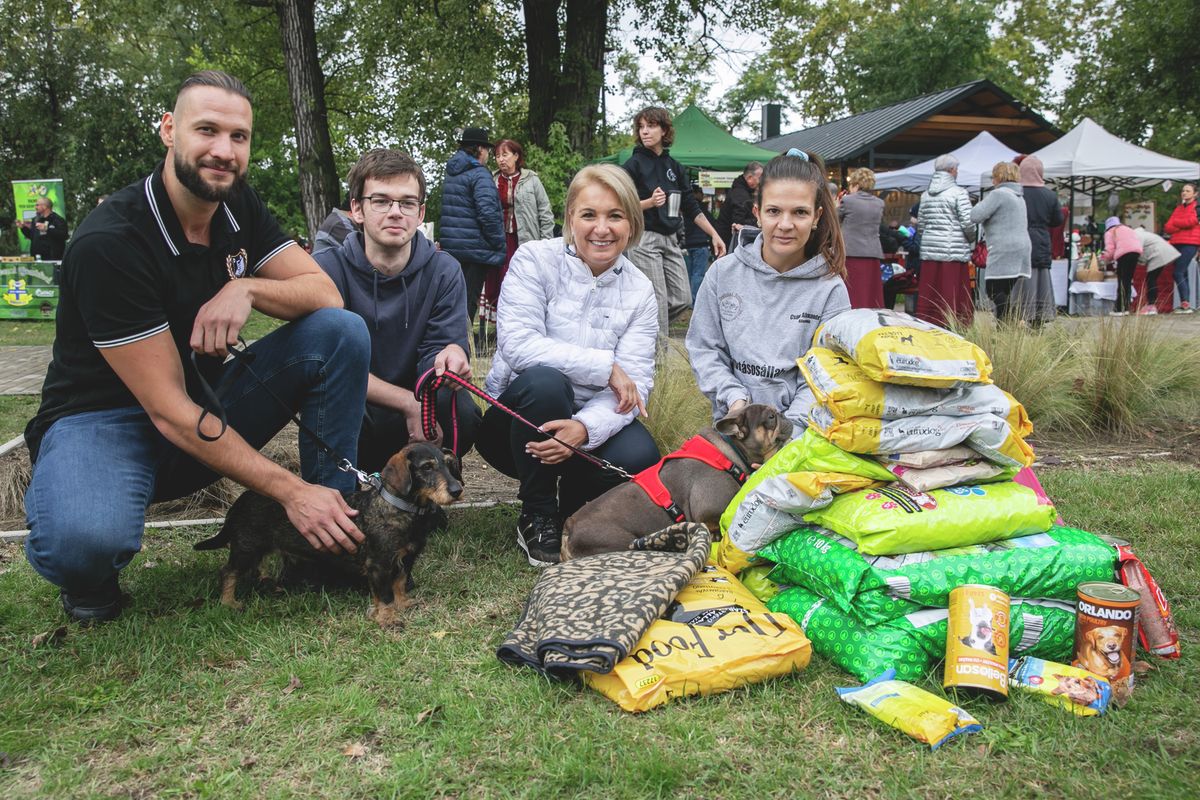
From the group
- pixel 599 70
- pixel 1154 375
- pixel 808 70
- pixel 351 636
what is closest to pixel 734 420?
pixel 351 636

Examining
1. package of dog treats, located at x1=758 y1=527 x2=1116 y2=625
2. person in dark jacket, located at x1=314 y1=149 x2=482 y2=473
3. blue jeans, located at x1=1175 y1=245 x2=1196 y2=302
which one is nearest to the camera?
package of dog treats, located at x1=758 y1=527 x2=1116 y2=625

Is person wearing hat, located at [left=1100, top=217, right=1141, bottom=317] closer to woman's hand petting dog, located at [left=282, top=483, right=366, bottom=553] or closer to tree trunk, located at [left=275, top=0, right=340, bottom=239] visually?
tree trunk, located at [left=275, top=0, right=340, bottom=239]

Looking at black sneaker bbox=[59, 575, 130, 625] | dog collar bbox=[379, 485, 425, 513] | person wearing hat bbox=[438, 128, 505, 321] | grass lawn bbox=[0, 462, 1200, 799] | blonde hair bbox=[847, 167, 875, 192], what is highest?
blonde hair bbox=[847, 167, 875, 192]

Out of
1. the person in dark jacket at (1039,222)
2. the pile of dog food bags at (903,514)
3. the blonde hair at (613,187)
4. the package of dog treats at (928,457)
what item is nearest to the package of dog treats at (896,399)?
the pile of dog food bags at (903,514)

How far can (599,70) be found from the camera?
14.2m

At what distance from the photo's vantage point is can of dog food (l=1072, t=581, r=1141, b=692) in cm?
251

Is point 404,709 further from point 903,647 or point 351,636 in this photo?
point 903,647

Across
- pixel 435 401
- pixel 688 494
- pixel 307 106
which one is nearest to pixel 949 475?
pixel 688 494

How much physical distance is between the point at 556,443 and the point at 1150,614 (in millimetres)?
2234

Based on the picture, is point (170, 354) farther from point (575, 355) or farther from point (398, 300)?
point (575, 355)

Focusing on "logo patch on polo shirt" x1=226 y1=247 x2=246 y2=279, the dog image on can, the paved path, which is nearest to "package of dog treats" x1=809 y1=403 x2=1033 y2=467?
the dog image on can

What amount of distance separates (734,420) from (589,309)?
2.79ft

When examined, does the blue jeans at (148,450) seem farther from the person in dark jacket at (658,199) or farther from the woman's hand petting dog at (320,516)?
the person in dark jacket at (658,199)

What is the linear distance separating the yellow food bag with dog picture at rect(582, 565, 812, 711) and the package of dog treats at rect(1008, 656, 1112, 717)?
2.08 ft
